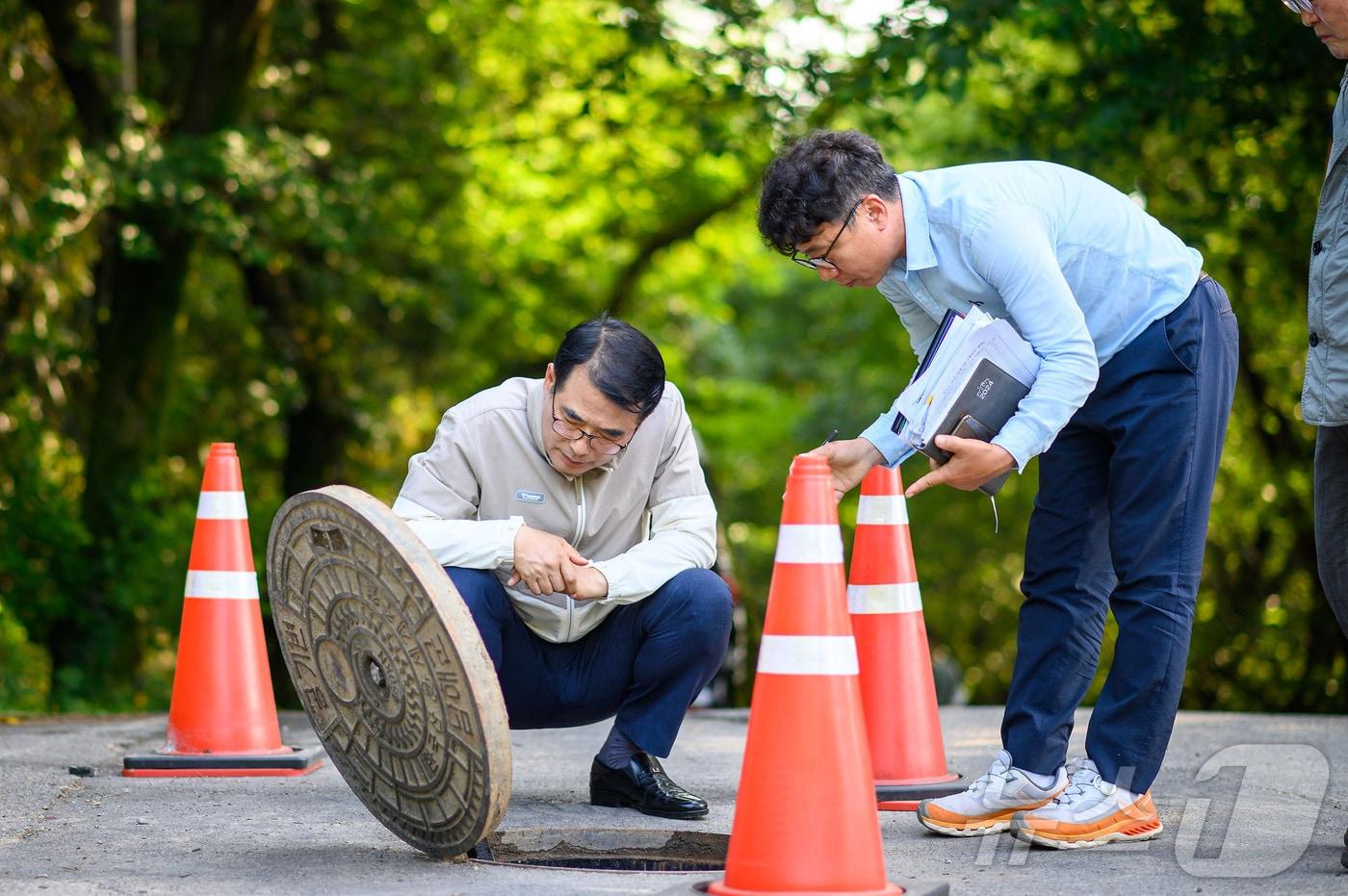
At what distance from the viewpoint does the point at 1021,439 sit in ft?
11.4

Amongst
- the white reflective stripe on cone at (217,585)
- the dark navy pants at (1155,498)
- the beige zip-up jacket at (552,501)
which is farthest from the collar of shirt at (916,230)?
the white reflective stripe on cone at (217,585)

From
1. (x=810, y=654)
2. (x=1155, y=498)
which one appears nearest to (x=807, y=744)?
(x=810, y=654)

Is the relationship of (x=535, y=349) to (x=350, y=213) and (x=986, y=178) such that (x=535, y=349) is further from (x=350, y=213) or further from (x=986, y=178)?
(x=986, y=178)

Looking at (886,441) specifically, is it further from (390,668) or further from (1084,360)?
(390,668)

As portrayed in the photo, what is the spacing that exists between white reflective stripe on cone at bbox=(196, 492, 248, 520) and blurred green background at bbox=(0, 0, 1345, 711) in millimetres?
4728

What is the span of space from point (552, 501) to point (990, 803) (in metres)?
1.37

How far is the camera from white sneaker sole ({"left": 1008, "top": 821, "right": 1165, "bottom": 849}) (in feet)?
12.3

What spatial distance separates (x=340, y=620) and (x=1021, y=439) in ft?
5.08

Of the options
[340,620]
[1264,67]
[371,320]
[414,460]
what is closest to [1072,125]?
[1264,67]

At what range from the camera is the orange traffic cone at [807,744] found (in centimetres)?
300

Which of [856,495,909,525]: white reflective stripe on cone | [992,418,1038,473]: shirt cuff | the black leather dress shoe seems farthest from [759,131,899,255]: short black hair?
the black leather dress shoe

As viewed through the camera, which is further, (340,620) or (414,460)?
(414,460)

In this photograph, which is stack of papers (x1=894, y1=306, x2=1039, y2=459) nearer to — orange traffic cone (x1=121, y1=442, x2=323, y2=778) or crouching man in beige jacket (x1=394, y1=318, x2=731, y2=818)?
crouching man in beige jacket (x1=394, y1=318, x2=731, y2=818)

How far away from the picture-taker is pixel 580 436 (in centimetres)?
405
